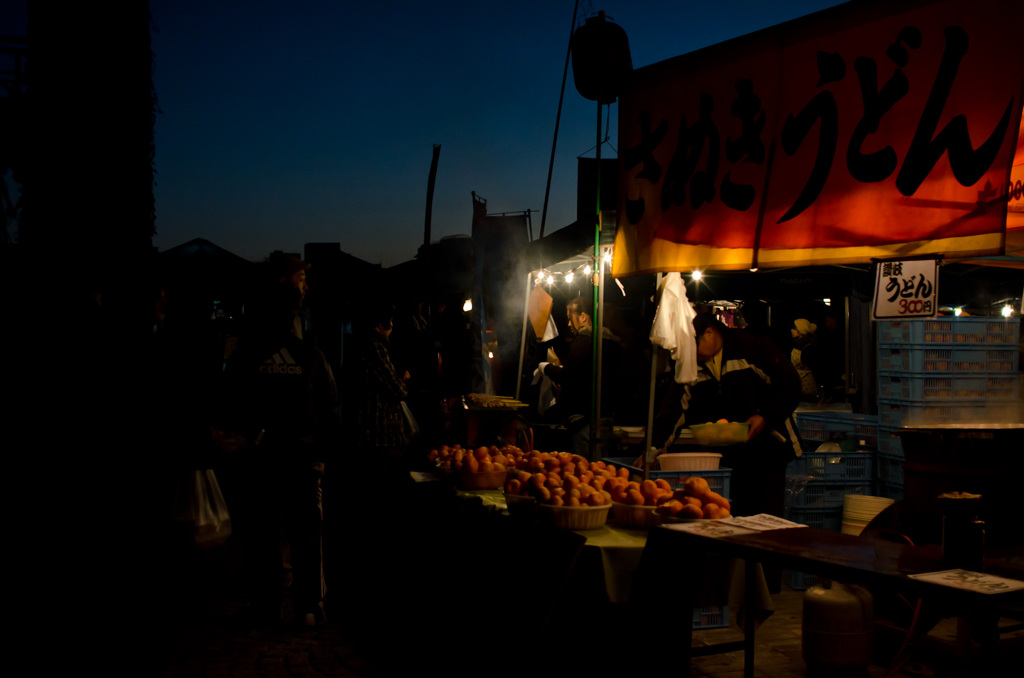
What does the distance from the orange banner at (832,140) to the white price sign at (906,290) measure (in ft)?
6.24

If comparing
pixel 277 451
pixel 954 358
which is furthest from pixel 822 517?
pixel 277 451

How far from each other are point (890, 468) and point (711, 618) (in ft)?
10.1

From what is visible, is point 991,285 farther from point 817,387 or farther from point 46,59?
point 46,59

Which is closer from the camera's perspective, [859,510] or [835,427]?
[859,510]

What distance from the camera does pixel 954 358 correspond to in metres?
7.54

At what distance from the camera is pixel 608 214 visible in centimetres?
850

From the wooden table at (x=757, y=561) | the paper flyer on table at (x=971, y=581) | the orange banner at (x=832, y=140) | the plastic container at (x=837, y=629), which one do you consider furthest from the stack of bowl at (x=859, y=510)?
the paper flyer on table at (x=971, y=581)

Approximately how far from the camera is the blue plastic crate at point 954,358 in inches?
294

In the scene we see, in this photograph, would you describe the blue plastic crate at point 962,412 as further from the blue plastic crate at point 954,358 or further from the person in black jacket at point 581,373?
the person in black jacket at point 581,373

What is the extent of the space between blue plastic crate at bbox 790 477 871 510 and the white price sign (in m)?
1.74

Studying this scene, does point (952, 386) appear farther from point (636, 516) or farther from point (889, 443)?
point (636, 516)

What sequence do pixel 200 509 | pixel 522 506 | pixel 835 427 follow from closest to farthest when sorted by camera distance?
1. pixel 522 506
2. pixel 200 509
3. pixel 835 427

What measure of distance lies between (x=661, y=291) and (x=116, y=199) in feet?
13.9

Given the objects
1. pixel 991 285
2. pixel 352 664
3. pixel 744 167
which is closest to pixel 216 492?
pixel 352 664
